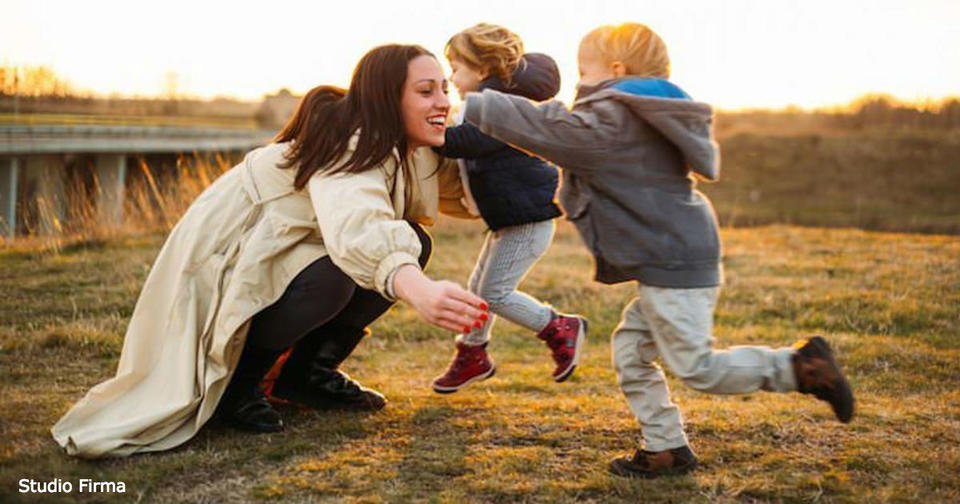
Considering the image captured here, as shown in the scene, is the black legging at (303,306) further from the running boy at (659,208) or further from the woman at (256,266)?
the running boy at (659,208)

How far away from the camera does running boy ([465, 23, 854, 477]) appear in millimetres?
3092

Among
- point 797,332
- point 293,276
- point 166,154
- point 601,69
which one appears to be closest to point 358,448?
point 293,276

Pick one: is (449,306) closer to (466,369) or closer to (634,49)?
(634,49)

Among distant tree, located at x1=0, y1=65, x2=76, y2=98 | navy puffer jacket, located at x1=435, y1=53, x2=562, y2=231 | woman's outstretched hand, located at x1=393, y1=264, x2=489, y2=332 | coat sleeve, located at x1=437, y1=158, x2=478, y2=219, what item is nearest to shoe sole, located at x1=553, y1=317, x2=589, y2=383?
navy puffer jacket, located at x1=435, y1=53, x2=562, y2=231

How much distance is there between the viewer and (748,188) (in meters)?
31.4

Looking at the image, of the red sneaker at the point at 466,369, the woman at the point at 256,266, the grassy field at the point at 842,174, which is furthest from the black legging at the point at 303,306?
the grassy field at the point at 842,174

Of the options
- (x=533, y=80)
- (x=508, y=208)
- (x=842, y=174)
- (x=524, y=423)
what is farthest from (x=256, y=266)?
(x=842, y=174)

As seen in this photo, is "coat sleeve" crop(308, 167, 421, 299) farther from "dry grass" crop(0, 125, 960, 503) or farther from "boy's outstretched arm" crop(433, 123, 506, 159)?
"dry grass" crop(0, 125, 960, 503)

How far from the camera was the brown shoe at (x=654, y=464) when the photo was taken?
10.9 feet

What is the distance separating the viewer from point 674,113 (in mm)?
3066

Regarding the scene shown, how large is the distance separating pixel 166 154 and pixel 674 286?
78.9 ft

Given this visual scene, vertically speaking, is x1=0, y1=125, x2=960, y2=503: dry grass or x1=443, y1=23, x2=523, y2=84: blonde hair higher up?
x1=443, y1=23, x2=523, y2=84: blonde hair

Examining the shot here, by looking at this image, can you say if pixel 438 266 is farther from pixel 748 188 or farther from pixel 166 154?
pixel 748 188

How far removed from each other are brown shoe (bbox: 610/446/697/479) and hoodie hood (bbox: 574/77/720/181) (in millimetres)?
944
